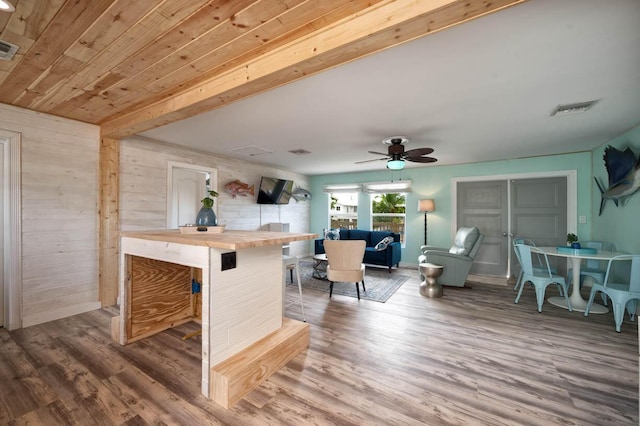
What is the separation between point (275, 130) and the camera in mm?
3568

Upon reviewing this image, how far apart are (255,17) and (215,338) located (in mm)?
1932

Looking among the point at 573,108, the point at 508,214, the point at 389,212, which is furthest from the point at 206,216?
the point at 508,214

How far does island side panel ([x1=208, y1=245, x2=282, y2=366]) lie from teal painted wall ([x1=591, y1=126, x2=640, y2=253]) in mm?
4221

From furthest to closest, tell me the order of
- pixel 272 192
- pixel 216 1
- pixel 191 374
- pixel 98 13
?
1. pixel 272 192
2. pixel 191 374
3. pixel 98 13
4. pixel 216 1

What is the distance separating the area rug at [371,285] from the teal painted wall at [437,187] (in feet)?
3.96

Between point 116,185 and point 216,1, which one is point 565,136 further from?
point 116,185

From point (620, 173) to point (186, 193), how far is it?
620 cm

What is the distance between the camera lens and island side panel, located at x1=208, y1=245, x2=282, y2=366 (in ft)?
5.71

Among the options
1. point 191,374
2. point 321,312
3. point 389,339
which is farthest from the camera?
point 321,312

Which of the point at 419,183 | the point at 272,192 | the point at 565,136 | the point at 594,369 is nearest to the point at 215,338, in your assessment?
the point at 594,369

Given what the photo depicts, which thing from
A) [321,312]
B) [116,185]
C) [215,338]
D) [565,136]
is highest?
[565,136]

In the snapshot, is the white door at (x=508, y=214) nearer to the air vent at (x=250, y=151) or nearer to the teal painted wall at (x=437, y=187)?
the teal painted wall at (x=437, y=187)

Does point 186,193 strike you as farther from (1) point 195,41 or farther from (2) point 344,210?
(2) point 344,210

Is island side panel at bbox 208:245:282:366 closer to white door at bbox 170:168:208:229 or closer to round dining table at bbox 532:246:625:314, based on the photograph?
white door at bbox 170:168:208:229
